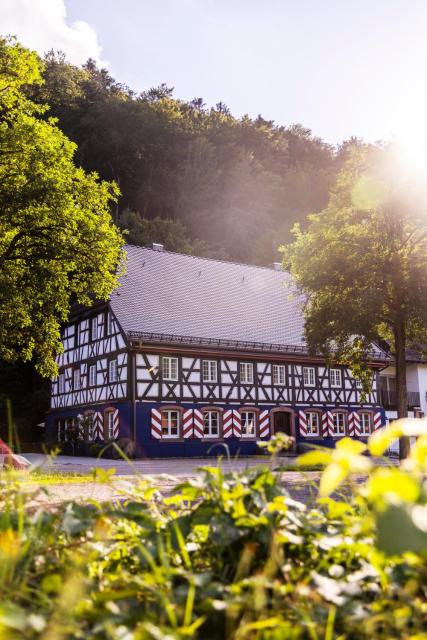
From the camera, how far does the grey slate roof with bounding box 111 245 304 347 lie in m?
30.1

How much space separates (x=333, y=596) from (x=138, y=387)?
1044 inches

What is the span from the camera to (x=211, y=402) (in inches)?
1172

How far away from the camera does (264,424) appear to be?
102 feet

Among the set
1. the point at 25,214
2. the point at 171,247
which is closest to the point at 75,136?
the point at 171,247

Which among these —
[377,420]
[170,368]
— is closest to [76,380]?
[170,368]

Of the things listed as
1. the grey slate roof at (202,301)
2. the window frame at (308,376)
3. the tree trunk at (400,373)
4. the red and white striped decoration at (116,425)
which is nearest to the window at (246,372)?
the grey slate roof at (202,301)

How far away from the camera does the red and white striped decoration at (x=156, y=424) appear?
2777 centimetres

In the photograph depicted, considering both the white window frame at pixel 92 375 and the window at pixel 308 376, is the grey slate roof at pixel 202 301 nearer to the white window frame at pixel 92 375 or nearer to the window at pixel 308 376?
the window at pixel 308 376

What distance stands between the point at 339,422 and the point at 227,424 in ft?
22.9

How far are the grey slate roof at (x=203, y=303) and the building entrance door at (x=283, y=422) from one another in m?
3.07

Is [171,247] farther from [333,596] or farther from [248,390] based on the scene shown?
[333,596]

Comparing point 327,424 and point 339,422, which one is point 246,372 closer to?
point 327,424

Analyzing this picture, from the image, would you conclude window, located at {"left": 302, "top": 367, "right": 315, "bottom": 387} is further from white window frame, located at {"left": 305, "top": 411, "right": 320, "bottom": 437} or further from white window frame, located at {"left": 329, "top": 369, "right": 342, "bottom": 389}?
white window frame, located at {"left": 305, "top": 411, "right": 320, "bottom": 437}

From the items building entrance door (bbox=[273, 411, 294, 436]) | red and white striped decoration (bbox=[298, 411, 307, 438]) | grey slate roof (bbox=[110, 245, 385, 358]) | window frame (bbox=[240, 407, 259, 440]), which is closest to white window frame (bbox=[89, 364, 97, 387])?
grey slate roof (bbox=[110, 245, 385, 358])
